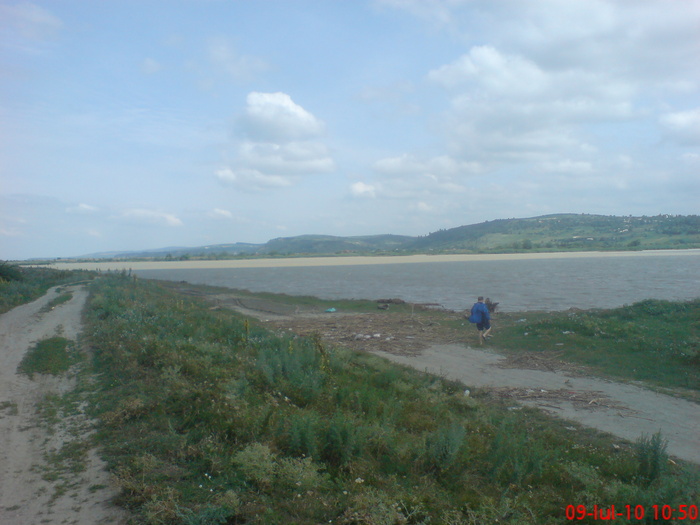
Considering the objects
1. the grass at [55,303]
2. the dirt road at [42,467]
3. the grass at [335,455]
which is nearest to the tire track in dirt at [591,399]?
the grass at [335,455]

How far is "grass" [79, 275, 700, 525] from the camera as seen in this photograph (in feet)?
14.0

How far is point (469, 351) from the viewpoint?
14.3 metres

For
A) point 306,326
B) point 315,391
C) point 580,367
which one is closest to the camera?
point 315,391

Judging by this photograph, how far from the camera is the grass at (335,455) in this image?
167 inches

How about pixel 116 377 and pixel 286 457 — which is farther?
pixel 116 377

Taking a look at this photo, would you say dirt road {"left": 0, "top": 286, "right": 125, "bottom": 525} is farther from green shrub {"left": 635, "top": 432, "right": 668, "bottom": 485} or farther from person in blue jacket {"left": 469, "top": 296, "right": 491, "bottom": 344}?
person in blue jacket {"left": 469, "top": 296, "right": 491, "bottom": 344}

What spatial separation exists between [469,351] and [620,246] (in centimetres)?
11419

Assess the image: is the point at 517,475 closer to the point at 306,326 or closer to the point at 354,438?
the point at 354,438

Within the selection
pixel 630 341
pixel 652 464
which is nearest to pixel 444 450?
pixel 652 464

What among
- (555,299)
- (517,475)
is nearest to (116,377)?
(517,475)

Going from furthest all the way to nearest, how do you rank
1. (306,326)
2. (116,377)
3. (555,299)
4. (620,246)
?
(620,246)
(555,299)
(306,326)
(116,377)
